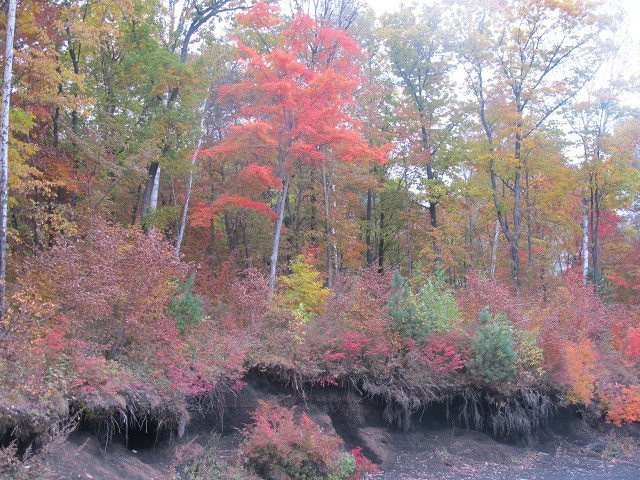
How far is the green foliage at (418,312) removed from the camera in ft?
51.0

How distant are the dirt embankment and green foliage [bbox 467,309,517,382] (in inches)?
64.8

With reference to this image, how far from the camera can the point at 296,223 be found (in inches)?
944

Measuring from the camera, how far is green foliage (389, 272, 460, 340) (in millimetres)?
15531

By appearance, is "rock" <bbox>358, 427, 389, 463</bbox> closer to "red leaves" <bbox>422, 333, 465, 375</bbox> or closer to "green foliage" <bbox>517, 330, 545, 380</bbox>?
"red leaves" <bbox>422, 333, 465, 375</bbox>

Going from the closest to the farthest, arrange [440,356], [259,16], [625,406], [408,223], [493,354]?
1. [440,356]
2. [493,354]
3. [625,406]
4. [259,16]
5. [408,223]

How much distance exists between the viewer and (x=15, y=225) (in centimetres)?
1498

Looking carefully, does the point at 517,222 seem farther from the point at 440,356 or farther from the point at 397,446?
the point at 397,446

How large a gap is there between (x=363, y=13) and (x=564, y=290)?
15.2 metres

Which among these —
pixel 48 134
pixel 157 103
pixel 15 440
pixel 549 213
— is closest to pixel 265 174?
pixel 157 103

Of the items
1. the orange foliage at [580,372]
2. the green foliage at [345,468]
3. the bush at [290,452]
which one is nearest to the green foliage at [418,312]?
the orange foliage at [580,372]

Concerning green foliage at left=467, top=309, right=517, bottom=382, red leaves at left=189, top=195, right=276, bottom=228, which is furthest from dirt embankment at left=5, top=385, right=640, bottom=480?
red leaves at left=189, top=195, right=276, bottom=228

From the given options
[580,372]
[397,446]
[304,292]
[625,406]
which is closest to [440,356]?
[397,446]

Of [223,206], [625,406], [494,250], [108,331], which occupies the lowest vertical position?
[625,406]

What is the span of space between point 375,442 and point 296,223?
11.5 metres
